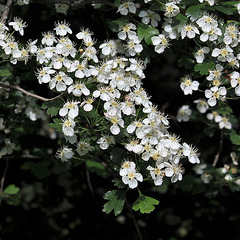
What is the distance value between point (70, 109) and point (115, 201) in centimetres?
53

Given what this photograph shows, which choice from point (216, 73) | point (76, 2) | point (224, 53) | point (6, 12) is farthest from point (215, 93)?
point (6, 12)

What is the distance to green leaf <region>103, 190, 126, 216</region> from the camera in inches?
93.4

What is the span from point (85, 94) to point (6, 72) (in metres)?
0.49

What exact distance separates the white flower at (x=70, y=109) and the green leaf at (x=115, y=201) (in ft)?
1.58

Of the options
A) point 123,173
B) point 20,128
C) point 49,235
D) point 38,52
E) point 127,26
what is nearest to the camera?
point 123,173

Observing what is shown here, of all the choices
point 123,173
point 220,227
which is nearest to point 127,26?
point 123,173

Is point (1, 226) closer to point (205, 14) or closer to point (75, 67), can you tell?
point (75, 67)

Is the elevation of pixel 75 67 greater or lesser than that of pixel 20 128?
greater

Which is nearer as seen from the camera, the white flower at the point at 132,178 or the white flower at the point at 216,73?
the white flower at the point at 132,178

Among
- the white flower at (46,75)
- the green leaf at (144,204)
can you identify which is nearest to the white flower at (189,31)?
the white flower at (46,75)

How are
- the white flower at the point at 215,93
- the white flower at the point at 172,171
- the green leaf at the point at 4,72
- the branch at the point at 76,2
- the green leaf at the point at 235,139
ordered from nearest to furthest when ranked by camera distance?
the white flower at the point at 172,171
the green leaf at the point at 4,72
the white flower at the point at 215,93
the branch at the point at 76,2
the green leaf at the point at 235,139

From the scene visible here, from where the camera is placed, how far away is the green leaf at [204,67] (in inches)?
102

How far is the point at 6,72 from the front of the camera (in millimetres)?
2479

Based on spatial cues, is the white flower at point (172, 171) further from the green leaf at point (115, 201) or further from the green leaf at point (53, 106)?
the green leaf at point (53, 106)
